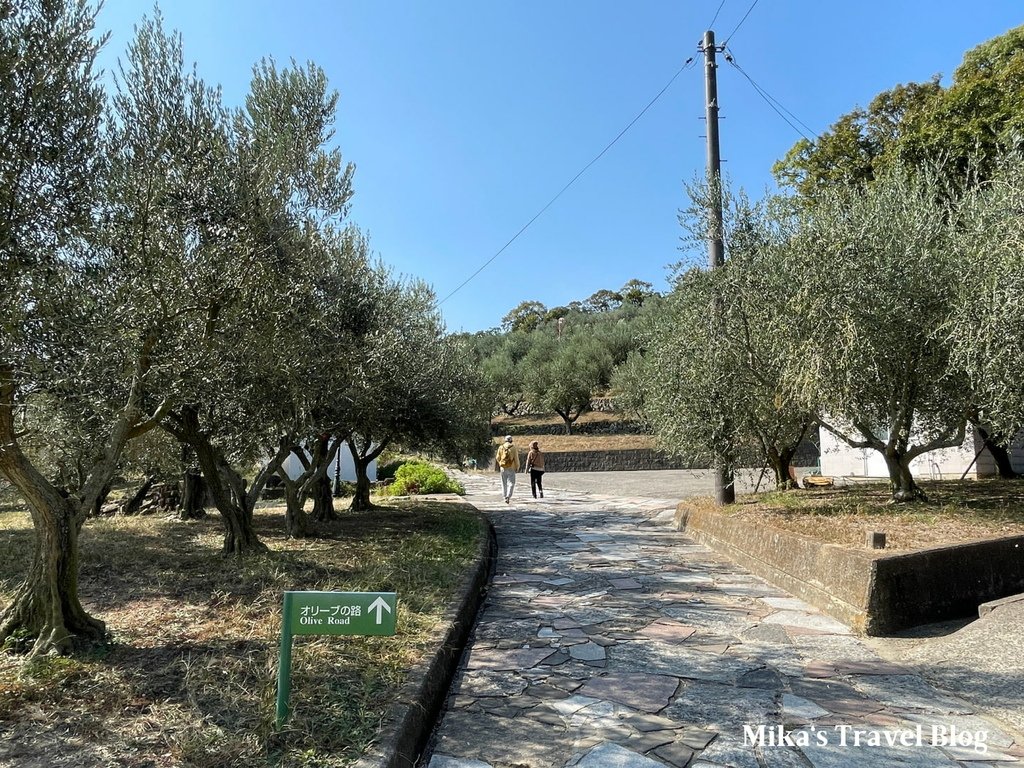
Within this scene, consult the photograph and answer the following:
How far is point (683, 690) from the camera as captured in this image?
422cm

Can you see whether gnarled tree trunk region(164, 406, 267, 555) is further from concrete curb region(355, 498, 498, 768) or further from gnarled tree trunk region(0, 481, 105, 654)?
→ concrete curb region(355, 498, 498, 768)

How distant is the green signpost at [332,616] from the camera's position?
3.20 metres

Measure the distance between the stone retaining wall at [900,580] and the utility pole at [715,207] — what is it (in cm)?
360

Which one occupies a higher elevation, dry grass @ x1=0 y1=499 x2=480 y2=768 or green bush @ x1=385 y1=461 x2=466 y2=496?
green bush @ x1=385 y1=461 x2=466 y2=496

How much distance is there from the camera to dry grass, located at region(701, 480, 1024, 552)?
6691 millimetres

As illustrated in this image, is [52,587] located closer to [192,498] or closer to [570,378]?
[192,498]

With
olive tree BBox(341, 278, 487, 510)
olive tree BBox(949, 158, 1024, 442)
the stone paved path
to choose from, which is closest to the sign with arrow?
the stone paved path

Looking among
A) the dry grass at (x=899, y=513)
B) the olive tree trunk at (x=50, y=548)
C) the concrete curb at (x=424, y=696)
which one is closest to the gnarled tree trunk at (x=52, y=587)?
the olive tree trunk at (x=50, y=548)

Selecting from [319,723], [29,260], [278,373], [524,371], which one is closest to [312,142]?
[278,373]

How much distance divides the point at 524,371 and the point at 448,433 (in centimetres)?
2862

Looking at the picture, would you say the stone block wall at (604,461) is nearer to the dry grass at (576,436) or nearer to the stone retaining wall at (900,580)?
the dry grass at (576,436)

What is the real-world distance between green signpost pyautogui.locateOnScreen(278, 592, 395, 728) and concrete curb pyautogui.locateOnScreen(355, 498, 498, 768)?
544mm

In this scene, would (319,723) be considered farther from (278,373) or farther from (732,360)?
(732,360)

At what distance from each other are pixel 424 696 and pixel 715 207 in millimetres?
7664
